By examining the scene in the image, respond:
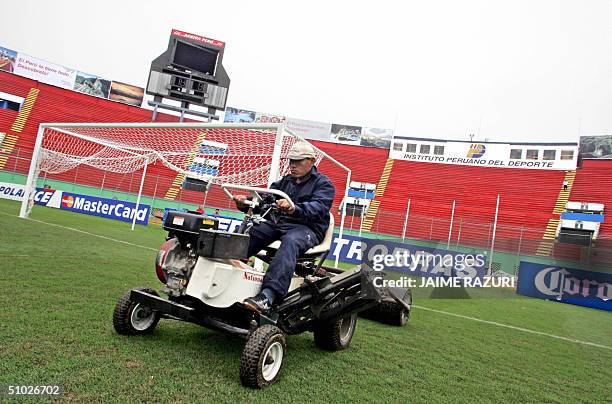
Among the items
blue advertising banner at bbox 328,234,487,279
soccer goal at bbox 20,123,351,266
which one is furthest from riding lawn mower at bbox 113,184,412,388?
blue advertising banner at bbox 328,234,487,279

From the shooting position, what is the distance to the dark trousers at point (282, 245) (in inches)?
111

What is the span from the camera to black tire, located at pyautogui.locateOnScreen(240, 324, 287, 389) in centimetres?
242

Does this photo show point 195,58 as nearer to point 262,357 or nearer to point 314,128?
point 262,357

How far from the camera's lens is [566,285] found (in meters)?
11.9

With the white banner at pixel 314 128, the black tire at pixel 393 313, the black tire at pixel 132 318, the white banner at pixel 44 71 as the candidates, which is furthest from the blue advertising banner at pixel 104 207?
the white banner at pixel 314 128

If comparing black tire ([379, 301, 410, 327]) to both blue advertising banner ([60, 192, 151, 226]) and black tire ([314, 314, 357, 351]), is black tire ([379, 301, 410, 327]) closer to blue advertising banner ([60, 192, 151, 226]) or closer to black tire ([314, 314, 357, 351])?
black tire ([314, 314, 357, 351])

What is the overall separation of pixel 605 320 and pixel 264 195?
9.64 m

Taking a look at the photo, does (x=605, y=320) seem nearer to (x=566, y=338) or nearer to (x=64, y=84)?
(x=566, y=338)

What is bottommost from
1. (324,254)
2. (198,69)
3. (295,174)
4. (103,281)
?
(103,281)

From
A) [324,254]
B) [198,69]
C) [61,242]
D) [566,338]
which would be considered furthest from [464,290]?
[198,69]

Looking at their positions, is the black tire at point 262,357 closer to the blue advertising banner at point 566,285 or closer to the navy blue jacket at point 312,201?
the navy blue jacket at point 312,201

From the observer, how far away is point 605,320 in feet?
30.1

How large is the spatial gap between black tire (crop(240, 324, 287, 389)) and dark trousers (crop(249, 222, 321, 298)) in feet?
1.02

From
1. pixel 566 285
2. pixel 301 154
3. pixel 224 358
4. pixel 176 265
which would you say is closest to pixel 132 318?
pixel 176 265
